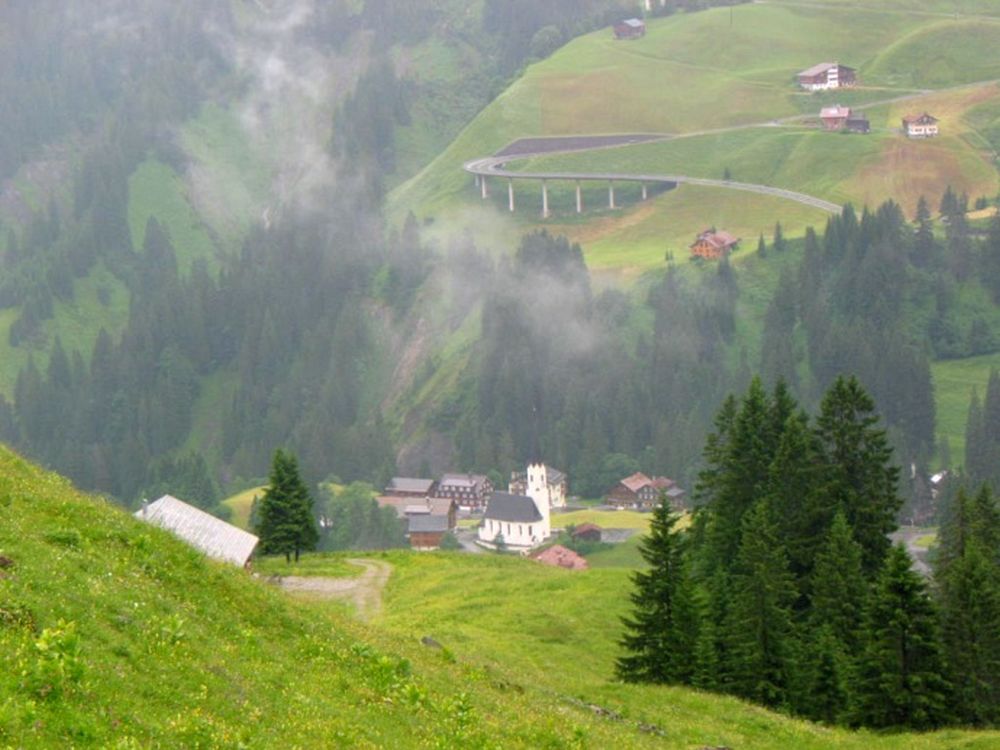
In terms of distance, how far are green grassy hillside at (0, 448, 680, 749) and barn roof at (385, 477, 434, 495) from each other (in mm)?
153935

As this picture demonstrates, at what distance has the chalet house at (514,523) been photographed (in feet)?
524

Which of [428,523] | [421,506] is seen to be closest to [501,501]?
[428,523]

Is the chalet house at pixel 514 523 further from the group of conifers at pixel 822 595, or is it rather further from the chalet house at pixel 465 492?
the group of conifers at pixel 822 595

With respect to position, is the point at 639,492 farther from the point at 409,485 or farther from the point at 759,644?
the point at 759,644

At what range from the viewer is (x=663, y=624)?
169 feet

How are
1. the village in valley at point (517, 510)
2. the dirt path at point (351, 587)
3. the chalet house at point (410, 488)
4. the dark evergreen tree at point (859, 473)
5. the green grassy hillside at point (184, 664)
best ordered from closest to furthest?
1. the green grassy hillside at point (184, 664)
2. the dirt path at point (351, 587)
3. the dark evergreen tree at point (859, 473)
4. the village in valley at point (517, 510)
5. the chalet house at point (410, 488)

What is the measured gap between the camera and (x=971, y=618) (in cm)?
5434

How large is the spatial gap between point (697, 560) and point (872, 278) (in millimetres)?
139956

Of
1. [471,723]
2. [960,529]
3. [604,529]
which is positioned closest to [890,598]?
[960,529]

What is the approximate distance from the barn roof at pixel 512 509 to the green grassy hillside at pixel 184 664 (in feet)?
413

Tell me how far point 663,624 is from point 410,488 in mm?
139339

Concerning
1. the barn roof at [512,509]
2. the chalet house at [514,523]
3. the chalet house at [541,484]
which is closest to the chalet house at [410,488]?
the chalet house at [541,484]

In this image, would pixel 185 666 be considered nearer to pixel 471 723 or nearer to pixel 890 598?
pixel 471 723

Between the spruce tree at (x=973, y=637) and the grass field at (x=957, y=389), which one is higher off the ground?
the spruce tree at (x=973, y=637)
